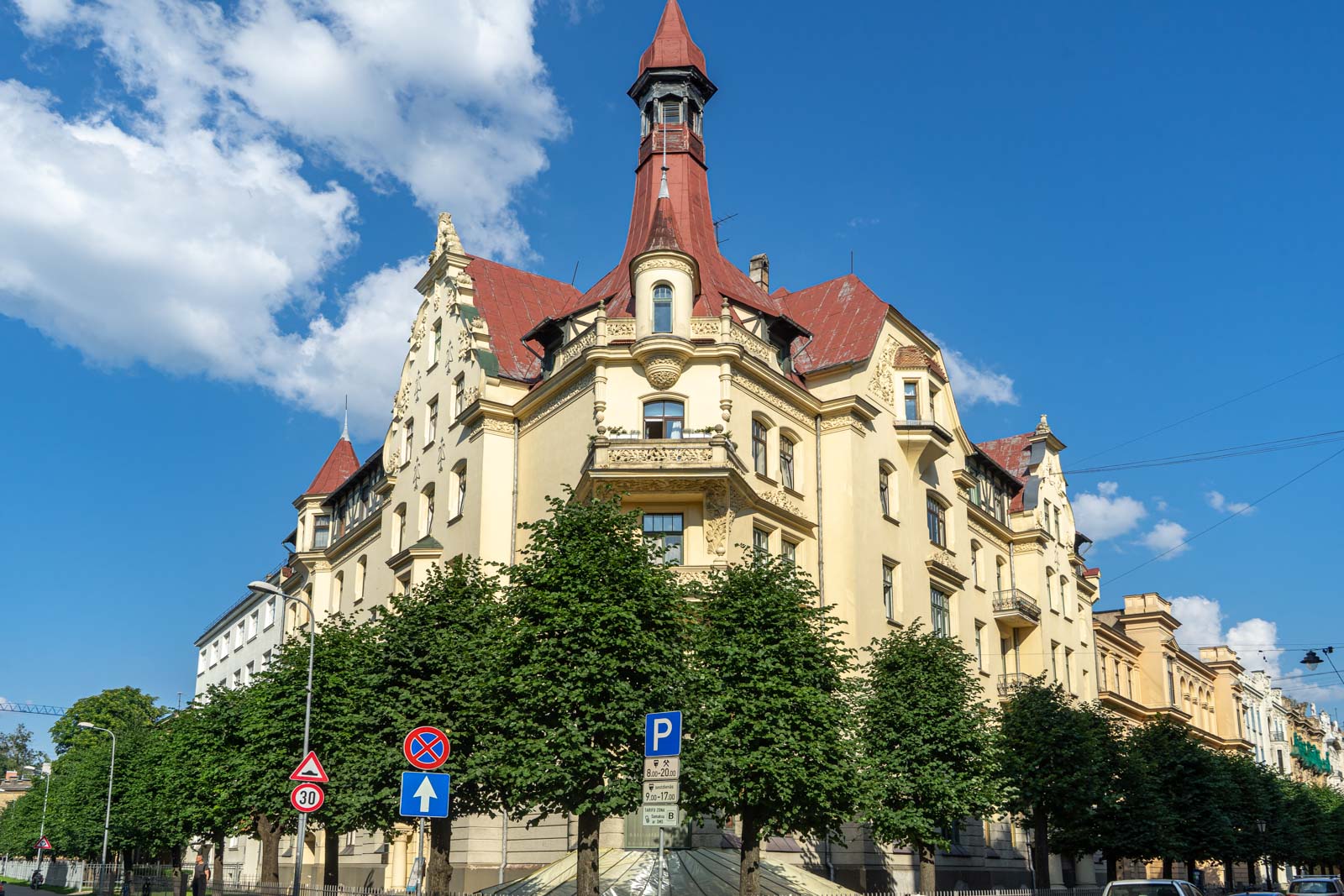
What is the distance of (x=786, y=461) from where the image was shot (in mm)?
42656

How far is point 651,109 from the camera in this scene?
47.5 meters

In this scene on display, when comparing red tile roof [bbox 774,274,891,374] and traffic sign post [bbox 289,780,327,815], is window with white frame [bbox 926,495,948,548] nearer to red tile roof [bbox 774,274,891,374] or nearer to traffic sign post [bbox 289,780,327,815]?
red tile roof [bbox 774,274,891,374]

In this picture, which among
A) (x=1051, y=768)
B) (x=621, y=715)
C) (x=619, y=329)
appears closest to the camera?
(x=621, y=715)

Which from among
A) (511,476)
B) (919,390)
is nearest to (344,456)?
(511,476)

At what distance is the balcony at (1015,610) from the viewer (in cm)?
5609

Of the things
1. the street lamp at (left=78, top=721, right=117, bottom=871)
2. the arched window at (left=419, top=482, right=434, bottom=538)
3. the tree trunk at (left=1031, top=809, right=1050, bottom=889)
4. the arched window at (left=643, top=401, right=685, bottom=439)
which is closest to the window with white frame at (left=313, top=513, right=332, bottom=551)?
the street lamp at (left=78, top=721, right=117, bottom=871)

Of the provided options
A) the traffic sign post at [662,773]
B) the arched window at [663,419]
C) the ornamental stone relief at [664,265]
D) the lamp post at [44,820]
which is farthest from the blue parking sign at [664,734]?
the lamp post at [44,820]

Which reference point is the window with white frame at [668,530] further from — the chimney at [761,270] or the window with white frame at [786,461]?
the chimney at [761,270]

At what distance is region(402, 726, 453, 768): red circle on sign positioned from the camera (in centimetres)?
2300

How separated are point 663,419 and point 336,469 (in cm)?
3291

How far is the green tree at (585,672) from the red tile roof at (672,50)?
2323 centimetres

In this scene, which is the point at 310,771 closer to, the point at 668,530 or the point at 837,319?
the point at 668,530

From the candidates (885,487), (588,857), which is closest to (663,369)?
(885,487)

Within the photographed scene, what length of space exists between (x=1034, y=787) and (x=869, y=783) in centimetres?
1516
